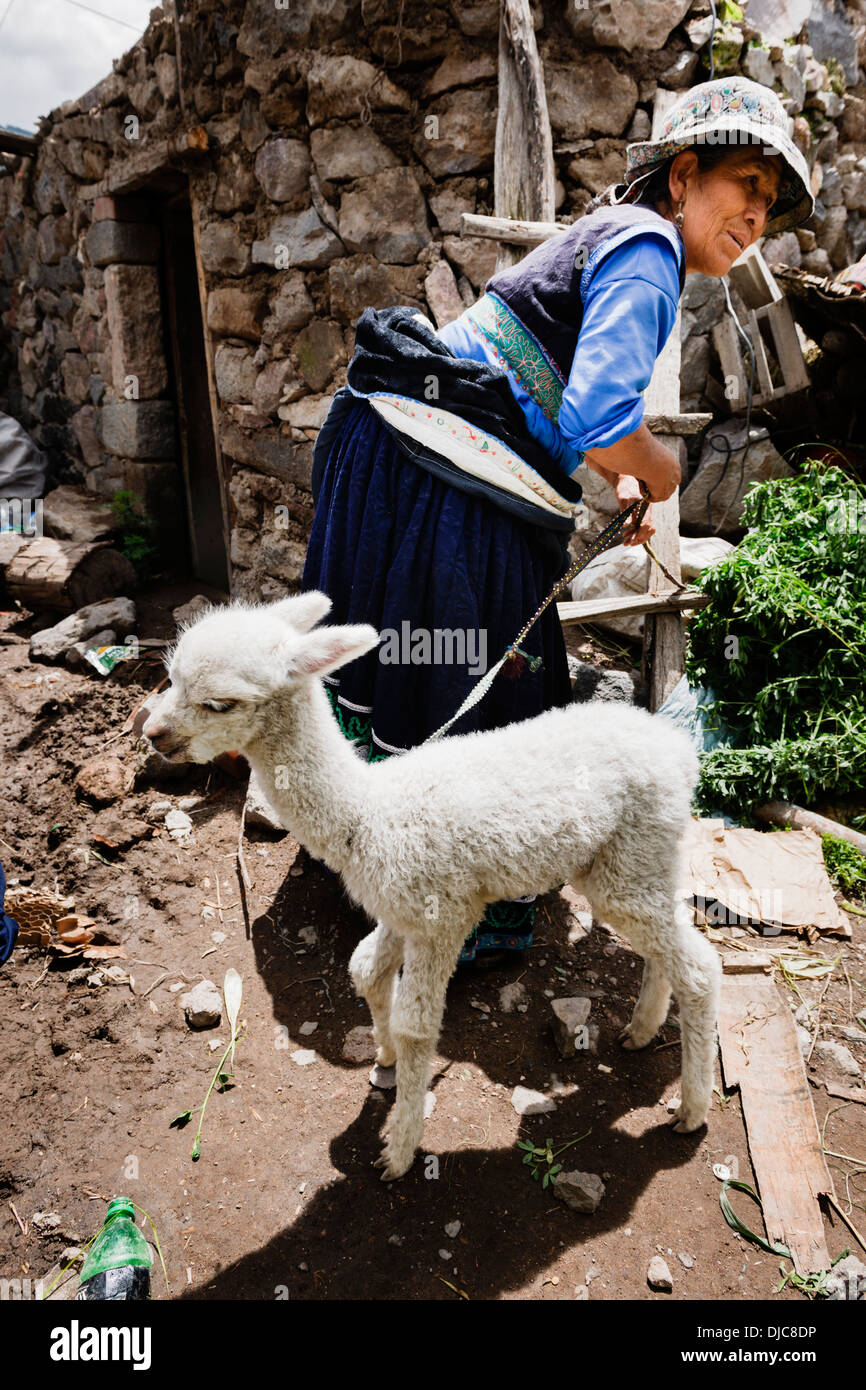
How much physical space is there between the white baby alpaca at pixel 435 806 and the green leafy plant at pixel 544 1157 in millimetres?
345

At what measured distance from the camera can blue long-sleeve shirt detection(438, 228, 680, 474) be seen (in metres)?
1.88

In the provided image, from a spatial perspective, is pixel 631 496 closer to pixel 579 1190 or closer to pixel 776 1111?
pixel 776 1111

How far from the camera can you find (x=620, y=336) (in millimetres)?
1881

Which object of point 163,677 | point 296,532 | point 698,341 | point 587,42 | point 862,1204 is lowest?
point 862,1204

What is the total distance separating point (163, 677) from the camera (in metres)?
4.98

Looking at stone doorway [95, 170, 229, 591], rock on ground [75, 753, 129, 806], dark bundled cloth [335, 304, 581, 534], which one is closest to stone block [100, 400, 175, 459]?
stone doorway [95, 170, 229, 591]

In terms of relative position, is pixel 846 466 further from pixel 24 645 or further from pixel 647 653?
pixel 24 645

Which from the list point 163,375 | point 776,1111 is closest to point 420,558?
point 776,1111

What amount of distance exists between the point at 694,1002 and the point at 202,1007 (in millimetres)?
1623

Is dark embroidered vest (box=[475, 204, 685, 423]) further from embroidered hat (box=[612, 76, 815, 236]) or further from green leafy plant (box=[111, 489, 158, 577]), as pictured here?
green leafy plant (box=[111, 489, 158, 577])
